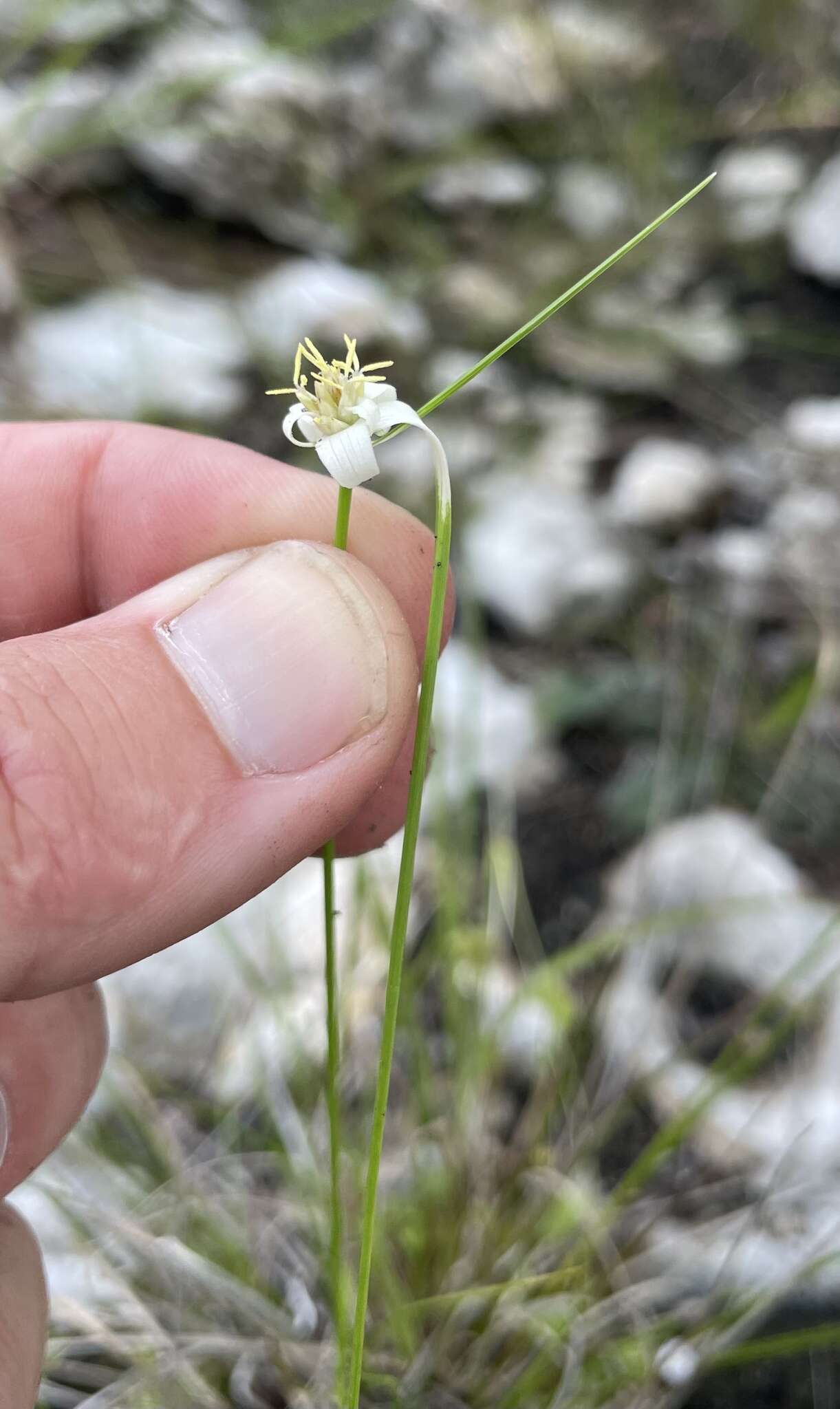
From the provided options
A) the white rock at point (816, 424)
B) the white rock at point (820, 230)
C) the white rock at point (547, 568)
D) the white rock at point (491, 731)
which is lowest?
the white rock at point (491, 731)

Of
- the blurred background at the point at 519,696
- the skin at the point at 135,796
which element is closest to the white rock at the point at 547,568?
the blurred background at the point at 519,696

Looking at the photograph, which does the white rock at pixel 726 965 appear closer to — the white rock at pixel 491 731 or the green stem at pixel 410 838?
the white rock at pixel 491 731

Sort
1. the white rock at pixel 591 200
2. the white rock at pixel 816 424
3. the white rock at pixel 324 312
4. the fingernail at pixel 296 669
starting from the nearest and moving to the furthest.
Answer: the fingernail at pixel 296 669
the white rock at pixel 816 424
the white rock at pixel 324 312
the white rock at pixel 591 200

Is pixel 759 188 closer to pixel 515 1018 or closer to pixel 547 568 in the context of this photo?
pixel 547 568

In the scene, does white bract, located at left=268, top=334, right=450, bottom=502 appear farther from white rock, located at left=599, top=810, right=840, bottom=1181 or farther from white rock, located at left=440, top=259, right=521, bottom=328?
white rock, located at left=440, top=259, right=521, bottom=328

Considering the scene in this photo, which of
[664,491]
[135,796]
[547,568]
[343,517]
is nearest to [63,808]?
[135,796]

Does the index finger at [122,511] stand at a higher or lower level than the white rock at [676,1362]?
higher

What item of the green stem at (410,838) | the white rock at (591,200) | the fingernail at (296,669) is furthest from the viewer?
the white rock at (591,200)
